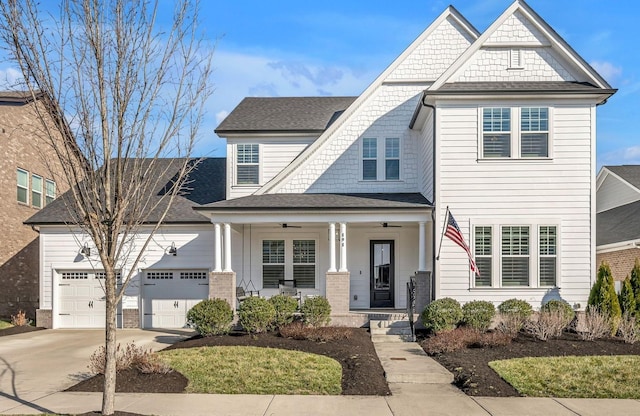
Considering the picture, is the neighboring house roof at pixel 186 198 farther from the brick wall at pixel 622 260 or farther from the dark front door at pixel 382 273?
the brick wall at pixel 622 260

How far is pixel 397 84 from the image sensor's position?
59.7ft

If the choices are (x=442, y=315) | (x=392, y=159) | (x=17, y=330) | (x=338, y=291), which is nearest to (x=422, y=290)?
(x=442, y=315)

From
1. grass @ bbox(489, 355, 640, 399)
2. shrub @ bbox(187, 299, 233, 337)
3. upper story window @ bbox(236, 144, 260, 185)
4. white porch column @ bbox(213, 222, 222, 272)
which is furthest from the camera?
upper story window @ bbox(236, 144, 260, 185)

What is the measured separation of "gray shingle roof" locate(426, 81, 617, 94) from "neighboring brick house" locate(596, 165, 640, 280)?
5.70 m

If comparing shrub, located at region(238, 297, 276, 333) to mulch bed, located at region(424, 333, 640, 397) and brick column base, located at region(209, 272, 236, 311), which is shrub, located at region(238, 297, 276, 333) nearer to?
brick column base, located at region(209, 272, 236, 311)

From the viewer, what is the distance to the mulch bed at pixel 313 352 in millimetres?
9164

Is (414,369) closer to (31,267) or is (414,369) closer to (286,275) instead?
(286,275)

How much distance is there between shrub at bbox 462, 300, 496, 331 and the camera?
45.9 feet

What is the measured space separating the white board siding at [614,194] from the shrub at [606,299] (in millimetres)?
11601

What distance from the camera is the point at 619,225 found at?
819 inches

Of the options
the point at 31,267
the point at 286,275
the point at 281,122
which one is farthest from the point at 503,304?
the point at 31,267

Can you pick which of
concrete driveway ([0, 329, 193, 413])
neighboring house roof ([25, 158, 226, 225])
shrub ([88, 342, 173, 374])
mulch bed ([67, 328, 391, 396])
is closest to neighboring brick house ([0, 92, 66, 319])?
neighboring house roof ([25, 158, 226, 225])

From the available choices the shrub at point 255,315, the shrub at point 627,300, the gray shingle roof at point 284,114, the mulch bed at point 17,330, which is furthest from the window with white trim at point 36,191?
the shrub at point 627,300

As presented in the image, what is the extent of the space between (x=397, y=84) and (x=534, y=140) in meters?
5.08
